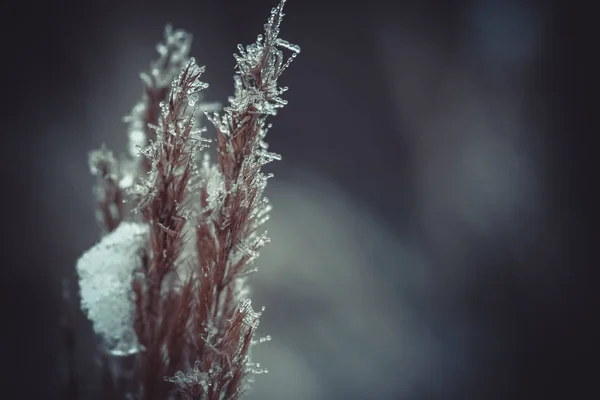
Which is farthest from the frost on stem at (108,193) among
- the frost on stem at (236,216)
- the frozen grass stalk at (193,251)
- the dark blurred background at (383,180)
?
the dark blurred background at (383,180)

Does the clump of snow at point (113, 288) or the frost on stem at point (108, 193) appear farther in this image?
the frost on stem at point (108, 193)

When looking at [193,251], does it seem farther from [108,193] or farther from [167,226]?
[108,193]

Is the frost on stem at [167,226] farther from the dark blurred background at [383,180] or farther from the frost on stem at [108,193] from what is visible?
the dark blurred background at [383,180]

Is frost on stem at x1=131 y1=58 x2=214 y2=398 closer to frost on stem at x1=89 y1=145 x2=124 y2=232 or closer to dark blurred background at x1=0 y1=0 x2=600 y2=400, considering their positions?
frost on stem at x1=89 y1=145 x2=124 y2=232

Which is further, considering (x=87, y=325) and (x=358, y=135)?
(x=358, y=135)

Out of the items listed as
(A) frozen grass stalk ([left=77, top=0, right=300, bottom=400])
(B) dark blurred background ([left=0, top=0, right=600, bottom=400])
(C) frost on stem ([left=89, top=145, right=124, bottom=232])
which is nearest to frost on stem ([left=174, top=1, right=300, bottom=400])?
(A) frozen grass stalk ([left=77, top=0, right=300, bottom=400])

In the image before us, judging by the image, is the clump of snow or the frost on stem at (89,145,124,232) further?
the frost on stem at (89,145,124,232)

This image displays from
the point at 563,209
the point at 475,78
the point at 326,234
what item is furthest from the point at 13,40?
the point at 563,209

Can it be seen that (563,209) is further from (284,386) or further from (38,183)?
(38,183)
